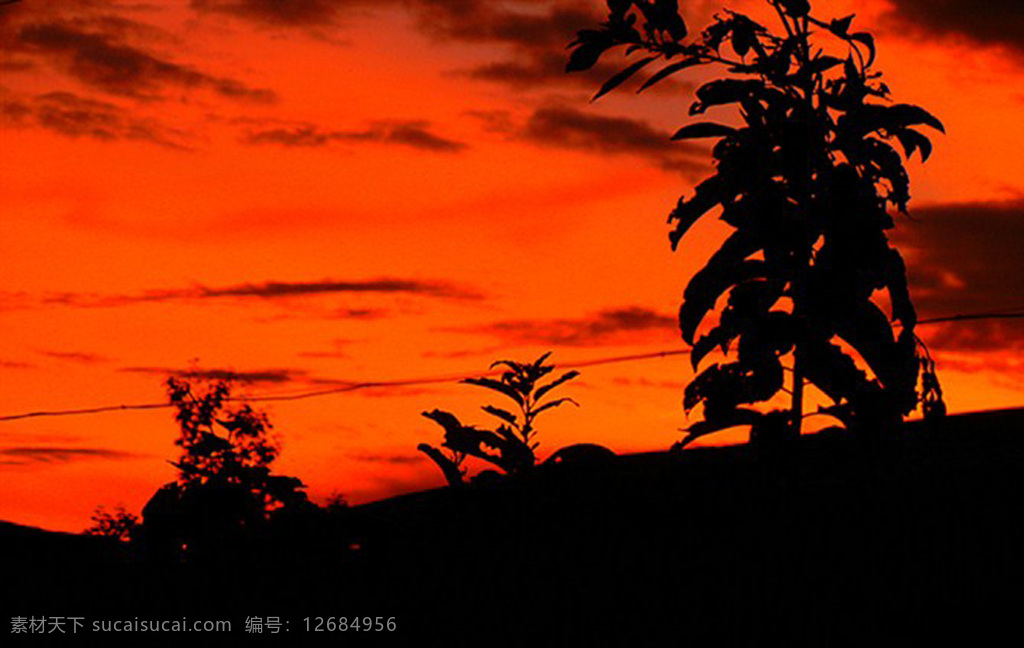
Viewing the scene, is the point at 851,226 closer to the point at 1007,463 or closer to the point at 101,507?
the point at 1007,463

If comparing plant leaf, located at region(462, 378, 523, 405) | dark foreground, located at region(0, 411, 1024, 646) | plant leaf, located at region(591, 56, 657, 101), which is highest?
plant leaf, located at region(591, 56, 657, 101)

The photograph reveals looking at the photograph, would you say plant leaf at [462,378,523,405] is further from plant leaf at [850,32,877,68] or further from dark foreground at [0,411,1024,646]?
plant leaf at [850,32,877,68]

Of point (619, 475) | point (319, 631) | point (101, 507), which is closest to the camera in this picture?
point (319, 631)

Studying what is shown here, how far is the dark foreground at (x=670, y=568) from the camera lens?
682 cm

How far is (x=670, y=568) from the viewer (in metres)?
7.28

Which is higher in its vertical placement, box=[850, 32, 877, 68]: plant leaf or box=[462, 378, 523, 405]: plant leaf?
box=[850, 32, 877, 68]: plant leaf

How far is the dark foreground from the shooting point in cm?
682

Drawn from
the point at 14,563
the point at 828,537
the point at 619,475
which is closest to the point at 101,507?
the point at 14,563

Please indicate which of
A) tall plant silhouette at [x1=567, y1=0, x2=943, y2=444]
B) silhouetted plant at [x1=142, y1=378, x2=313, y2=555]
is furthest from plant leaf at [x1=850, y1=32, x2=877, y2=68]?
silhouetted plant at [x1=142, y1=378, x2=313, y2=555]

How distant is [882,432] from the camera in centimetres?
753

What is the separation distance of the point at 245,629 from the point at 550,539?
1.53 m

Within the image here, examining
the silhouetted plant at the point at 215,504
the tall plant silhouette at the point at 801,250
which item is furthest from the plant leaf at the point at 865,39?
the silhouetted plant at the point at 215,504

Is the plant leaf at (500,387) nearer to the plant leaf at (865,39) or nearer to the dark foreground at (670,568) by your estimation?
the dark foreground at (670,568)

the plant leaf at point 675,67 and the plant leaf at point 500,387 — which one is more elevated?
the plant leaf at point 675,67
